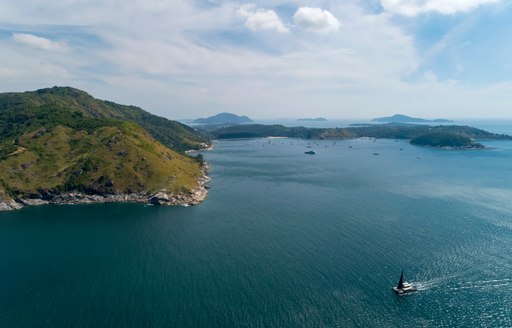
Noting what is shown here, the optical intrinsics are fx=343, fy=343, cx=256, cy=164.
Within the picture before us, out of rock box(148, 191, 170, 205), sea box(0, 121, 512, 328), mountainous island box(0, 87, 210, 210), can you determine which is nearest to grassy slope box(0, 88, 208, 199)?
mountainous island box(0, 87, 210, 210)

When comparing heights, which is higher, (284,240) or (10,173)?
(10,173)

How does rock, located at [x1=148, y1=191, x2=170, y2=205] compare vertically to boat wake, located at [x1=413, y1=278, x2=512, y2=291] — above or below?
above

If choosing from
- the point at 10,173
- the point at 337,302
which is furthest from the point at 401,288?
the point at 10,173

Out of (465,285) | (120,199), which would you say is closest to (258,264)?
(465,285)

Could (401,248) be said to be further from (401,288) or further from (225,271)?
(225,271)

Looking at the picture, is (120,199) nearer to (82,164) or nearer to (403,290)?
(82,164)

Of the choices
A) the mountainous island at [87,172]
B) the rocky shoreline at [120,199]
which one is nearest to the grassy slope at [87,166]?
the mountainous island at [87,172]

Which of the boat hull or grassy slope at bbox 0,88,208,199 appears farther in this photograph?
grassy slope at bbox 0,88,208,199

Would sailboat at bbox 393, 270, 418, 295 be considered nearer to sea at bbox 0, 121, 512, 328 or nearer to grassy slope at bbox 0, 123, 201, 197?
sea at bbox 0, 121, 512, 328

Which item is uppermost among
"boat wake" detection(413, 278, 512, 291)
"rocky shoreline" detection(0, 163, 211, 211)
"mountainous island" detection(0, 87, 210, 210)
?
"mountainous island" detection(0, 87, 210, 210)
